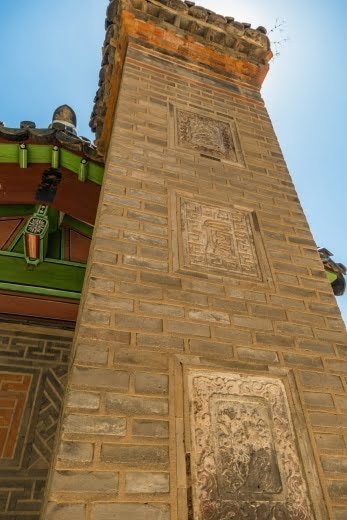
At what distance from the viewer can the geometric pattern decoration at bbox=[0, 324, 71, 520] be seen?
262 centimetres

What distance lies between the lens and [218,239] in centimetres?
255

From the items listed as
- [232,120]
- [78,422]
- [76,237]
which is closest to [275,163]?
[232,120]

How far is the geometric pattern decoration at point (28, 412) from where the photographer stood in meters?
2.62

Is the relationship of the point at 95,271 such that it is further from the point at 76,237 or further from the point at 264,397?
the point at 76,237

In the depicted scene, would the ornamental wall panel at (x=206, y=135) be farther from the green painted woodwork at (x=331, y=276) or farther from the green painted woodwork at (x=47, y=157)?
the green painted woodwork at (x=331, y=276)

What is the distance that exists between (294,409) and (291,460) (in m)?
0.23

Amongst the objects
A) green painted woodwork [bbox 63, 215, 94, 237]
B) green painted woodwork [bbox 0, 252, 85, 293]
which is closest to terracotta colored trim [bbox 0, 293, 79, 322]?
green painted woodwork [bbox 0, 252, 85, 293]

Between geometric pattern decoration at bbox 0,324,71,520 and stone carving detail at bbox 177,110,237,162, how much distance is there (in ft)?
6.70

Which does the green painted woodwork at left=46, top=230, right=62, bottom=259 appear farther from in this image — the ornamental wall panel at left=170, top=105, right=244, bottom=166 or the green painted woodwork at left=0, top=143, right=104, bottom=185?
the ornamental wall panel at left=170, top=105, right=244, bottom=166

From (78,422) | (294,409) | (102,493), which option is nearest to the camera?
(102,493)

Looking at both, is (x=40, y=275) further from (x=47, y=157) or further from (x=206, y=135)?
(x=206, y=135)

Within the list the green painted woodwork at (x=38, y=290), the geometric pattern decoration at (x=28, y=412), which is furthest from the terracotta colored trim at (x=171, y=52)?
the geometric pattern decoration at (x=28, y=412)

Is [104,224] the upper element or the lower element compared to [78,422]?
upper

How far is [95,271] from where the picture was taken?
200 centimetres
